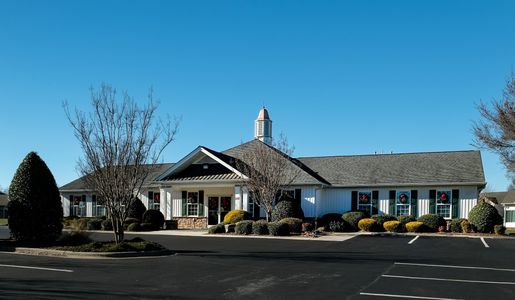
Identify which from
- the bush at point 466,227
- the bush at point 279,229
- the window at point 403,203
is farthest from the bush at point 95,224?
the bush at point 466,227

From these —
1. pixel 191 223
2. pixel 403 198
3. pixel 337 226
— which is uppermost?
pixel 403 198

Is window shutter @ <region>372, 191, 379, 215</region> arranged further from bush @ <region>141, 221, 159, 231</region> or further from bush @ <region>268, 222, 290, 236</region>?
bush @ <region>141, 221, 159, 231</region>

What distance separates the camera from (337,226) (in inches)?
1232

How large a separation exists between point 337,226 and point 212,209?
947 centimetres

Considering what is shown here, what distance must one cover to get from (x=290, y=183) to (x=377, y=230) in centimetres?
616

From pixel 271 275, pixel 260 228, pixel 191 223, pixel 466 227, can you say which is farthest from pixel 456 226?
pixel 271 275

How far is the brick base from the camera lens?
113 ft

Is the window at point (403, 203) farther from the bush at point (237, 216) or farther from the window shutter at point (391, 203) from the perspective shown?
the bush at point (237, 216)

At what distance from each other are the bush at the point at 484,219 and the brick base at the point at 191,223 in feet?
56.4

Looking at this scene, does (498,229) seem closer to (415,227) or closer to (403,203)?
(415,227)

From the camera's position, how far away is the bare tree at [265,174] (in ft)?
98.9

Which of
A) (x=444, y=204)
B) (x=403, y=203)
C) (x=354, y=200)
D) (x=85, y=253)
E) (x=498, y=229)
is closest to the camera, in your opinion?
(x=85, y=253)

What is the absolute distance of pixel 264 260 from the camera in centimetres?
1547

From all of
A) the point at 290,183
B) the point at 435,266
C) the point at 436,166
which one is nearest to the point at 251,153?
the point at 290,183
